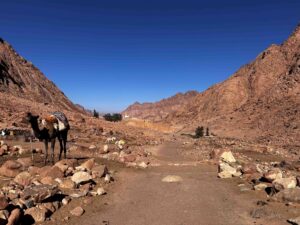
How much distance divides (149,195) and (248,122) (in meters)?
76.5

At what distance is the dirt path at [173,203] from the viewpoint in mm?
11125

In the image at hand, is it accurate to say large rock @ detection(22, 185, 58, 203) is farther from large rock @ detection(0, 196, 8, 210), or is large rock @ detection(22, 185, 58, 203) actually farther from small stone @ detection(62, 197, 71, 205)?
large rock @ detection(0, 196, 8, 210)

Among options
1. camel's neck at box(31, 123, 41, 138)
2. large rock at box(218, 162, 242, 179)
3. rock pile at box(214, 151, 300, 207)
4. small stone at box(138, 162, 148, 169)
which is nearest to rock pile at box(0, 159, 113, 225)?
camel's neck at box(31, 123, 41, 138)

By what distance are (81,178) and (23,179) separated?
84.0 inches

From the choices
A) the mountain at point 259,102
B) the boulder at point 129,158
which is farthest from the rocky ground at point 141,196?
the mountain at point 259,102

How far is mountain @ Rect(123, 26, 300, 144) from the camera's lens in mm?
77188

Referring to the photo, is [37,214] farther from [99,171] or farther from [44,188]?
[99,171]

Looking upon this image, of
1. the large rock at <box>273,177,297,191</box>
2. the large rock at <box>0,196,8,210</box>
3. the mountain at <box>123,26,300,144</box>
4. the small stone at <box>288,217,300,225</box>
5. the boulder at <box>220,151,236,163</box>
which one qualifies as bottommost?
the small stone at <box>288,217,300,225</box>

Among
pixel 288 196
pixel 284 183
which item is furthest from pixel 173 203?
pixel 284 183

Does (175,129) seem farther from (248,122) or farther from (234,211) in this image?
(234,211)

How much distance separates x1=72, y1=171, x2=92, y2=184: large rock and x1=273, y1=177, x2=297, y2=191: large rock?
7.07 m

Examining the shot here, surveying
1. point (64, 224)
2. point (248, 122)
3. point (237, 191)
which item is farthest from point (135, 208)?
point (248, 122)

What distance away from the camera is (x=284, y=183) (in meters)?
13.8

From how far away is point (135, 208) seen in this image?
12.3m
